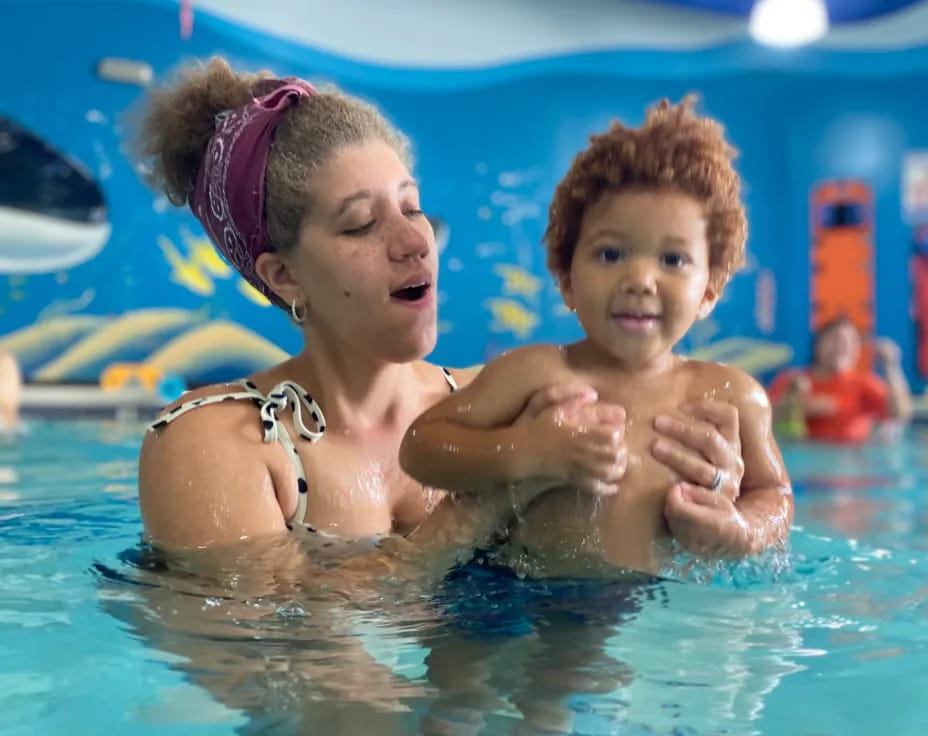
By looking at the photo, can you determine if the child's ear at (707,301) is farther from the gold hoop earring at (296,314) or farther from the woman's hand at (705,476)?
the gold hoop earring at (296,314)

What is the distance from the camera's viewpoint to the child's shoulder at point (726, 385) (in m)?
1.86

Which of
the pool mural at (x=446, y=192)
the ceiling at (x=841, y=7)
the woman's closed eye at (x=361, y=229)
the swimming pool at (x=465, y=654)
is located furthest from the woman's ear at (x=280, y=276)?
the ceiling at (x=841, y=7)

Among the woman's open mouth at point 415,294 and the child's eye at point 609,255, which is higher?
the child's eye at point 609,255

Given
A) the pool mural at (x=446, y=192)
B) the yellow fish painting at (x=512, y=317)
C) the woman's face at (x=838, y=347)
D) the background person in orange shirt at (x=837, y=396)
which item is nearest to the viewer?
the background person in orange shirt at (x=837, y=396)

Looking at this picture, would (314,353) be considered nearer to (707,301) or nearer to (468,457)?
(468,457)

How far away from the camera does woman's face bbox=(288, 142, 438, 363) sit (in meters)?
2.03

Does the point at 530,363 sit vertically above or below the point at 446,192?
below

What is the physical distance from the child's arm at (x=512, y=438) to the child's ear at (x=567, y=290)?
9 centimetres

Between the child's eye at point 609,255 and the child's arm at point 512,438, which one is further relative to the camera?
the child's eye at point 609,255

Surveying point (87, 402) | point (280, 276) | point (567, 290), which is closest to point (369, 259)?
point (280, 276)

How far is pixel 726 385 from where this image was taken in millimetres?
1869

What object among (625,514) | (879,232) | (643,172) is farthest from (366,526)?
(879,232)

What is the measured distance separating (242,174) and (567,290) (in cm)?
71

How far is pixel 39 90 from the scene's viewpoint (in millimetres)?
8602
